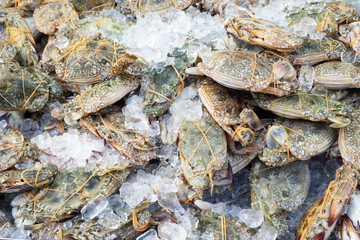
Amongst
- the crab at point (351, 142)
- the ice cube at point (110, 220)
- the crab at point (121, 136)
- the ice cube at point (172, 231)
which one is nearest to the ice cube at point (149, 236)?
the ice cube at point (172, 231)

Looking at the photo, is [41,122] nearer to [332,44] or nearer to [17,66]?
[17,66]

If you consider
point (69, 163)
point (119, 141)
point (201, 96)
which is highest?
point (201, 96)

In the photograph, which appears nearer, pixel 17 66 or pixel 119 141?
pixel 119 141

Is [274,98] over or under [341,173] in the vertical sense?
over

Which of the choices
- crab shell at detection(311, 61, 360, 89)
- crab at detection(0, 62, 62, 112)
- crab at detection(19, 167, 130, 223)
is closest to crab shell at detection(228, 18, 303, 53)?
crab shell at detection(311, 61, 360, 89)

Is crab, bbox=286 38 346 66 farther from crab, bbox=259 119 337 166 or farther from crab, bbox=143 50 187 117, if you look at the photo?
crab, bbox=143 50 187 117

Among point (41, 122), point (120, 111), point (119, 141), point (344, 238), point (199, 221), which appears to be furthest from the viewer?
point (41, 122)

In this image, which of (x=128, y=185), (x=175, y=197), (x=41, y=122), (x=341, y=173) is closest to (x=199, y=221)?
(x=175, y=197)
